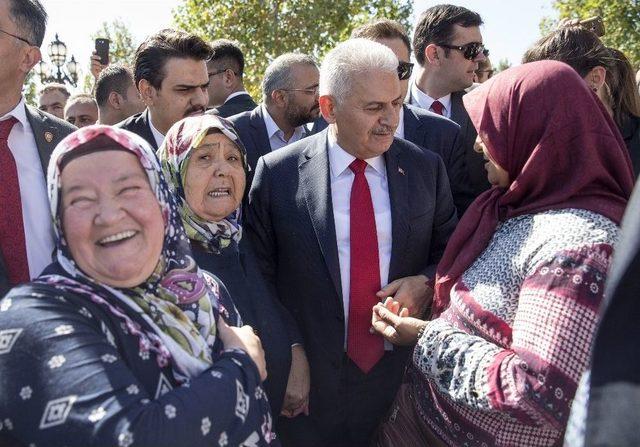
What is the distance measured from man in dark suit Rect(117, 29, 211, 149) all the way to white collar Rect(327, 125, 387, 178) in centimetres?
178

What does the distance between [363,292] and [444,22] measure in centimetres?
310

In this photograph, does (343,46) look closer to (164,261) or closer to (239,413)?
(164,261)

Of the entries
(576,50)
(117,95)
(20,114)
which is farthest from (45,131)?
(117,95)

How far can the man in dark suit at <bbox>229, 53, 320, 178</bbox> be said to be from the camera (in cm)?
565

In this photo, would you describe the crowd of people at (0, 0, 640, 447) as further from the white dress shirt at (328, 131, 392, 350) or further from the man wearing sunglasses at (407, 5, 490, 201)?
the man wearing sunglasses at (407, 5, 490, 201)

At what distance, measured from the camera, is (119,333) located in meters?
1.84

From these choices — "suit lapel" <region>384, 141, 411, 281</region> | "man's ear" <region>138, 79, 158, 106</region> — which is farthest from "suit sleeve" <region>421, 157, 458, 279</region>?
"man's ear" <region>138, 79, 158, 106</region>

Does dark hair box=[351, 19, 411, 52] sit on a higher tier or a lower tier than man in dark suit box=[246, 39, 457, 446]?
higher

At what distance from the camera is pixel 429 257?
3.53 metres

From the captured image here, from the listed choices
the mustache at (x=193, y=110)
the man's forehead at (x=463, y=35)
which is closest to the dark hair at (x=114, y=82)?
the mustache at (x=193, y=110)

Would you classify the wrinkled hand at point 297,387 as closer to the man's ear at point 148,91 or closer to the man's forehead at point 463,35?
the man's ear at point 148,91

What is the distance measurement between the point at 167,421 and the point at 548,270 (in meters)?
1.21

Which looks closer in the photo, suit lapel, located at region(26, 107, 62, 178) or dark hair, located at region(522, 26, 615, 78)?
suit lapel, located at region(26, 107, 62, 178)

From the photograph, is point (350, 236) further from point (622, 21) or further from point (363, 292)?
point (622, 21)
